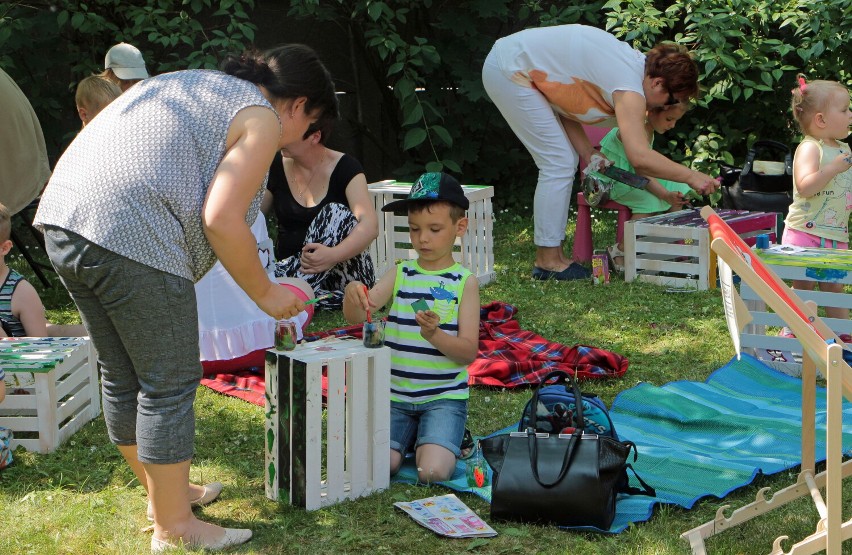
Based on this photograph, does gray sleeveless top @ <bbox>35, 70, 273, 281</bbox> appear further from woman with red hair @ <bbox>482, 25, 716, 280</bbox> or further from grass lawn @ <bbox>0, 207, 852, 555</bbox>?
woman with red hair @ <bbox>482, 25, 716, 280</bbox>

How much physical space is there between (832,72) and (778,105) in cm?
50

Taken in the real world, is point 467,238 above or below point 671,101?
below

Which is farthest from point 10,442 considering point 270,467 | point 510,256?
point 510,256

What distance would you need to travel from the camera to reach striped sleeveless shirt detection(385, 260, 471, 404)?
359 centimetres

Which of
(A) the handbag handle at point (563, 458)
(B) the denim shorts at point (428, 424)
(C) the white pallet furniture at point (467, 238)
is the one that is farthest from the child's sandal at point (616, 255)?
(A) the handbag handle at point (563, 458)

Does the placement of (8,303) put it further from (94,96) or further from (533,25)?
(533,25)

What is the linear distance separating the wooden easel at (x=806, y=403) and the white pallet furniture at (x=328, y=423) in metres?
1.02

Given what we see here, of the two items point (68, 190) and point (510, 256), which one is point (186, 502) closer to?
point (68, 190)

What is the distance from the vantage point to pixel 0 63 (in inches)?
285

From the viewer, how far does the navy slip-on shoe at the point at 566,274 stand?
6.41 meters

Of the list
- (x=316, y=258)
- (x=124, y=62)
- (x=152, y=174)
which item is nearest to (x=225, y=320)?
(x=316, y=258)

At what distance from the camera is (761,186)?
6.81m

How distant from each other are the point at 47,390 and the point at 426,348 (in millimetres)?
1416

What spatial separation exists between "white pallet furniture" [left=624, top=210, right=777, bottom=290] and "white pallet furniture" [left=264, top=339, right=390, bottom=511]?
3246mm
